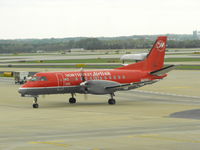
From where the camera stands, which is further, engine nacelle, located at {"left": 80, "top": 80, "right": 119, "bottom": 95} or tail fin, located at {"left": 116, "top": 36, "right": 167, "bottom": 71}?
tail fin, located at {"left": 116, "top": 36, "right": 167, "bottom": 71}

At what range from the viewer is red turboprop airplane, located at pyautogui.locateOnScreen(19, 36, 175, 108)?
42.5 m

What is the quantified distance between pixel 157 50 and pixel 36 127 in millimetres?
20769

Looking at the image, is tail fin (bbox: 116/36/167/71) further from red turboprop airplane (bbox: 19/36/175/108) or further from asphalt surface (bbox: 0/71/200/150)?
asphalt surface (bbox: 0/71/200/150)

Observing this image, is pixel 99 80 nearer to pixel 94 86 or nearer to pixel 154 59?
pixel 94 86

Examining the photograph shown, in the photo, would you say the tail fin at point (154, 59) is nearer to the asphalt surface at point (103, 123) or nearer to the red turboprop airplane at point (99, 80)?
the red turboprop airplane at point (99, 80)

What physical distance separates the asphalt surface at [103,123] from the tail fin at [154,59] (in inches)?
124

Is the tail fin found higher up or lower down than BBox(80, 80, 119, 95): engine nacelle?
higher up

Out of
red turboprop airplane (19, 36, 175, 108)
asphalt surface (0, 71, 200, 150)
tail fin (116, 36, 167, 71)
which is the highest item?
tail fin (116, 36, 167, 71)

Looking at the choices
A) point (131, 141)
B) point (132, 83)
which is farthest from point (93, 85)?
point (131, 141)

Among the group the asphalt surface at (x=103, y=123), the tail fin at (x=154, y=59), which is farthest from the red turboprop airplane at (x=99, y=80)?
the asphalt surface at (x=103, y=123)

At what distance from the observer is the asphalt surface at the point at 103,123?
24219 millimetres

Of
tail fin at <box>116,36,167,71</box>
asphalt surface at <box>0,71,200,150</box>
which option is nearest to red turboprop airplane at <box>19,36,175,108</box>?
tail fin at <box>116,36,167,71</box>

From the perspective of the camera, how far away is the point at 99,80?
44062 mm

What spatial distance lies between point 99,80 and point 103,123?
489 inches
